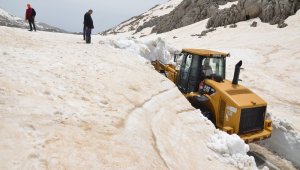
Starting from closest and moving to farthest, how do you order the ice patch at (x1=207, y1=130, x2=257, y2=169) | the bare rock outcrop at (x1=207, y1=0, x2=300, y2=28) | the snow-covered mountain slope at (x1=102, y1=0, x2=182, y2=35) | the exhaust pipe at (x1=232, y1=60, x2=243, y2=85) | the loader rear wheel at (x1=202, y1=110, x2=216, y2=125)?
the ice patch at (x1=207, y1=130, x2=257, y2=169), the exhaust pipe at (x1=232, y1=60, x2=243, y2=85), the loader rear wheel at (x1=202, y1=110, x2=216, y2=125), the bare rock outcrop at (x1=207, y1=0, x2=300, y2=28), the snow-covered mountain slope at (x1=102, y1=0, x2=182, y2=35)

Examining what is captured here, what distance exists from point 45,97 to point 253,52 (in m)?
25.4

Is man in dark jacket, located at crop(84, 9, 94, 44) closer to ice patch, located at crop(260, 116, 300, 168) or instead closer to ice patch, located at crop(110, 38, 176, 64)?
ice patch, located at crop(110, 38, 176, 64)

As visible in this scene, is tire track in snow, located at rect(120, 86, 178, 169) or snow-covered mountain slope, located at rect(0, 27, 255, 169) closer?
snow-covered mountain slope, located at rect(0, 27, 255, 169)

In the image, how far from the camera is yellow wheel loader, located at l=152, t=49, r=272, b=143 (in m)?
10.6

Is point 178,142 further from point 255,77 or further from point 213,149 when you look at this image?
point 255,77

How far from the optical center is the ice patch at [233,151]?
28.5 ft

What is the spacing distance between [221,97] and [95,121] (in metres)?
5.25

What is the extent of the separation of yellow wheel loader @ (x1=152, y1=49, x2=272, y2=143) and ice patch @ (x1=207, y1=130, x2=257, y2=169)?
146cm

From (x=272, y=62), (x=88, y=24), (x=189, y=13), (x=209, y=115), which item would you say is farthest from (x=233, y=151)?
(x=189, y=13)

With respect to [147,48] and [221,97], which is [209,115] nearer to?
[221,97]

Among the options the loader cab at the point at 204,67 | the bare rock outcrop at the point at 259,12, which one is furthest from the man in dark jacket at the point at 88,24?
the bare rock outcrop at the point at 259,12

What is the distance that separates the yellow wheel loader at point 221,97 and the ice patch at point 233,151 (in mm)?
1461

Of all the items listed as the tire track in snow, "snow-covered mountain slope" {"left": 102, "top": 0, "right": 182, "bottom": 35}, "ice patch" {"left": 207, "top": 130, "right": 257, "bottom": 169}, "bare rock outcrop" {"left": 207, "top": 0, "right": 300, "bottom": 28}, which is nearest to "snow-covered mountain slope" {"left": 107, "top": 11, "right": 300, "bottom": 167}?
"bare rock outcrop" {"left": 207, "top": 0, "right": 300, "bottom": 28}

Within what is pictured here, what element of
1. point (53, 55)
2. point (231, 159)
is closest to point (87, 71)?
point (53, 55)
